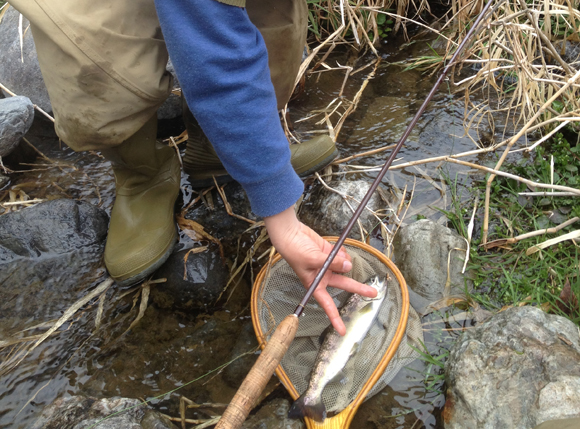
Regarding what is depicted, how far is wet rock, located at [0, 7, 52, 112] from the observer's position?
11.5 feet

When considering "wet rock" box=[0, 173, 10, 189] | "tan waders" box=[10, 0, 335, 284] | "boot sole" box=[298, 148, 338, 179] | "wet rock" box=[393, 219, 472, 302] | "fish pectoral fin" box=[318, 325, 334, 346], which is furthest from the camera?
"wet rock" box=[0, 173, 10, 189]

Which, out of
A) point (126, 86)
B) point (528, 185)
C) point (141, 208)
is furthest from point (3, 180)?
point (528, 185)

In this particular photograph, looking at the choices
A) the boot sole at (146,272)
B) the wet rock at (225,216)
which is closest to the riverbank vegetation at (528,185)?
the wet rock at (225,216)

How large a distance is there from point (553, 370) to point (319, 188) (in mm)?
1678

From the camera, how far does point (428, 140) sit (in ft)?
11.0

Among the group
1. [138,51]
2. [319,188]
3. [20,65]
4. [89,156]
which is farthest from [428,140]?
[20,65]

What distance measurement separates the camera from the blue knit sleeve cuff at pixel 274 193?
161 centimetres

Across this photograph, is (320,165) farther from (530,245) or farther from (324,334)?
(530,245)

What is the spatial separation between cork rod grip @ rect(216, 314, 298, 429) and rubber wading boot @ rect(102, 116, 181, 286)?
1.10 m

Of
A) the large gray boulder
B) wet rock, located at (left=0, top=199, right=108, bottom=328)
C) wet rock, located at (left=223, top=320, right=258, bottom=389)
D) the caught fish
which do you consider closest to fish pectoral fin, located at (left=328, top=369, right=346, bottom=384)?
the caught fish

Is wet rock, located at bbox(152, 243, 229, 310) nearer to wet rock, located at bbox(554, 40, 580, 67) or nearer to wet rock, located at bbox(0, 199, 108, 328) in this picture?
wet rock, located at bbox(0, 199, 108, 328)

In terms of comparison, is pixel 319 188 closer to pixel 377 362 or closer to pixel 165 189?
pixel 165 189

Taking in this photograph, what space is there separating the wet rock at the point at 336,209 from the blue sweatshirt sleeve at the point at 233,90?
1149 millimetres

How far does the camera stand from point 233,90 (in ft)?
4.86
